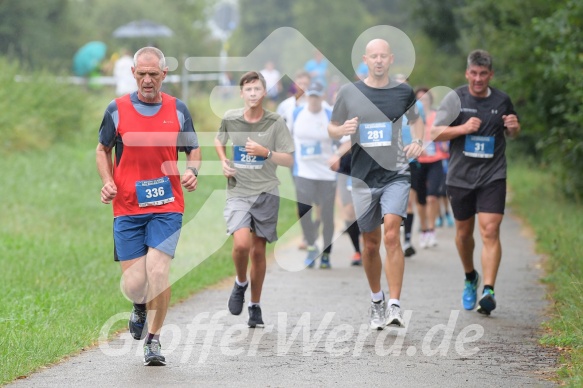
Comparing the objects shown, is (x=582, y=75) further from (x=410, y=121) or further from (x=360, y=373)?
(x=360, y=373)

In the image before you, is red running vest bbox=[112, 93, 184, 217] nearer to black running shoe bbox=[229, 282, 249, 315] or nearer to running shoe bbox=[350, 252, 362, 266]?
→ black running shoe bbox=[229, 282, 249, 315]

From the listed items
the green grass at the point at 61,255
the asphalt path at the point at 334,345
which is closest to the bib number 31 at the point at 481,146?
the asphalt path at the point at 334,345

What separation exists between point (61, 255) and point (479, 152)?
16.4ft

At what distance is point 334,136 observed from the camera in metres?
9.39

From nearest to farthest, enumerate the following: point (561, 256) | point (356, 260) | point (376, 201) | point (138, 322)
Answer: point (138, 322), point (376, 201), point (561, 256), point (356, 260)

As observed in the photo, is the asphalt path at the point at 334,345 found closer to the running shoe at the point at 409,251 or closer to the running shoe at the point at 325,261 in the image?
the running shoe at the point at 325,261

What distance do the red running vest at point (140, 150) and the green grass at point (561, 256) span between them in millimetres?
2918

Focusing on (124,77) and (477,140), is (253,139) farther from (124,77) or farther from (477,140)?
(124,77)

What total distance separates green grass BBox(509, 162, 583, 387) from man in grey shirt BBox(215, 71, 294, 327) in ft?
7.73

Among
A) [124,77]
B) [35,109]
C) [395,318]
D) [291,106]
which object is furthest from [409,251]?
[124,77]

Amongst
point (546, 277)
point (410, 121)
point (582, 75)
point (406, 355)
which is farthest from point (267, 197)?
point (582, 75)

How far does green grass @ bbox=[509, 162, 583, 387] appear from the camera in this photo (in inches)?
317

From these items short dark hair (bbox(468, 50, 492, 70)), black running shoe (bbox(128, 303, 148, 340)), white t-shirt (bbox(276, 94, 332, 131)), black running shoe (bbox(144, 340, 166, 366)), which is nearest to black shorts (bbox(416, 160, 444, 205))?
white t-shirt (bbox(276, 94, 332, 131))

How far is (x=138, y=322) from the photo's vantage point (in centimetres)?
807
